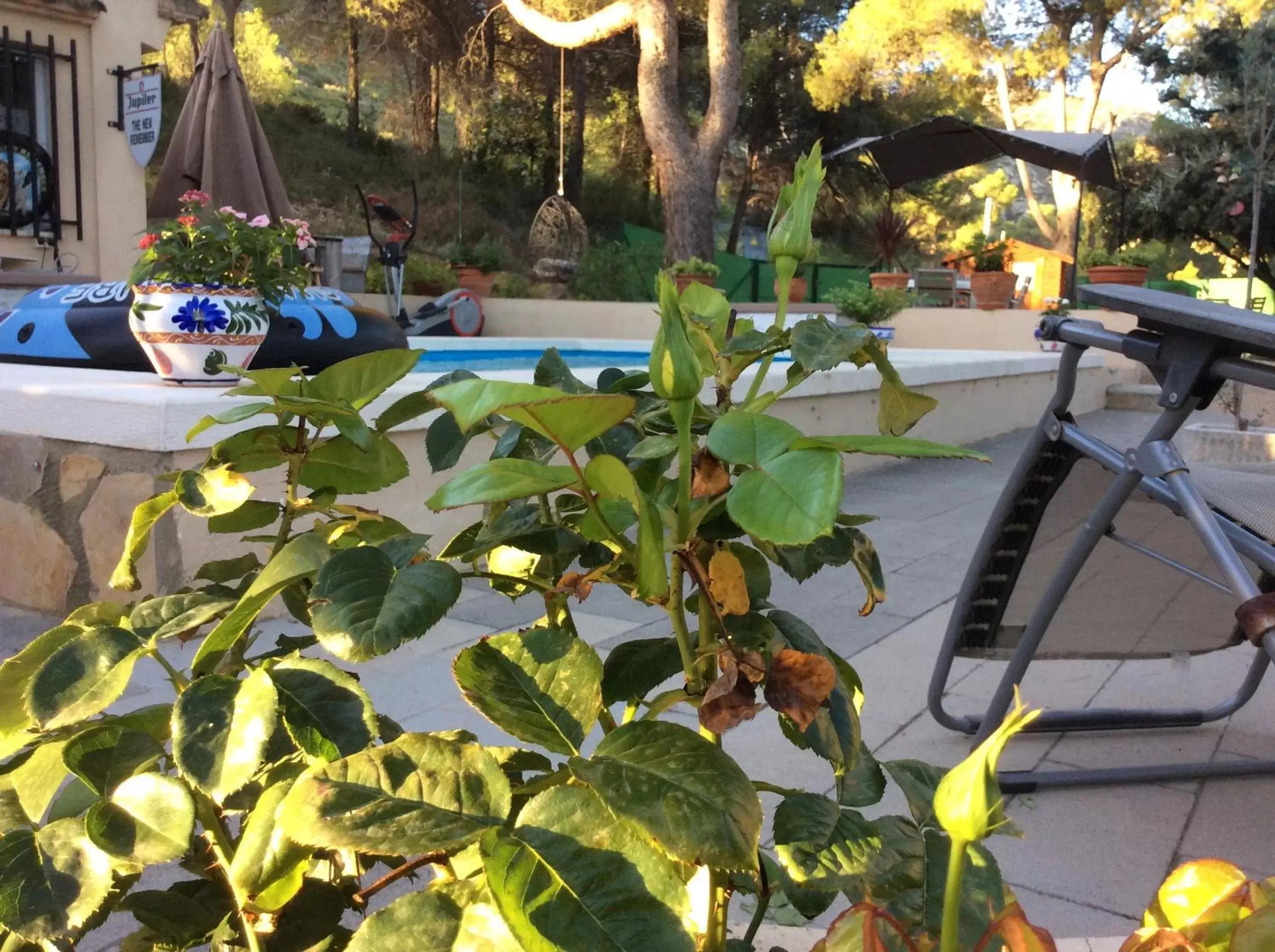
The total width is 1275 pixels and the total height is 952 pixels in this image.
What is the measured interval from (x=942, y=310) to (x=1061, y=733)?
1066 cm

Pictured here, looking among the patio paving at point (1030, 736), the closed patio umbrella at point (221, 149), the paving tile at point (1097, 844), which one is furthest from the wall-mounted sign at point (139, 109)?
the paving tile at point (1097, 844)

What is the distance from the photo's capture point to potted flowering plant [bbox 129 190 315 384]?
2812 mm

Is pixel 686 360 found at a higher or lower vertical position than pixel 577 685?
higher

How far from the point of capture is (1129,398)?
9.23 m

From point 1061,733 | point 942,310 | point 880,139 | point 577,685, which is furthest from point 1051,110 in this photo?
point 577,685

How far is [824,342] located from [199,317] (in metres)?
2.62

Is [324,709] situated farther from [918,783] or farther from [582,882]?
[918,783]

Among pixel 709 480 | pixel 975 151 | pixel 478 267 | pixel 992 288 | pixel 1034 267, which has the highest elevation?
pixel 975 151

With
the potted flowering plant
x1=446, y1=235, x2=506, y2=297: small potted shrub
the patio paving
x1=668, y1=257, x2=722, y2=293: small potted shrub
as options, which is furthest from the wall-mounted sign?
the patio paving

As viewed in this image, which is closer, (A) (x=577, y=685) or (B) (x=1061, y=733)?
(A) (x=577, y=685)

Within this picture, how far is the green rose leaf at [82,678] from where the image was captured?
1.84 feet

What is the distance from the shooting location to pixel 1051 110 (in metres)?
24.2

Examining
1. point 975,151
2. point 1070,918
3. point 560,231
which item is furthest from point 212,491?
point 560,231

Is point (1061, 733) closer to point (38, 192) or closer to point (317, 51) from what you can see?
point (38, 192)
